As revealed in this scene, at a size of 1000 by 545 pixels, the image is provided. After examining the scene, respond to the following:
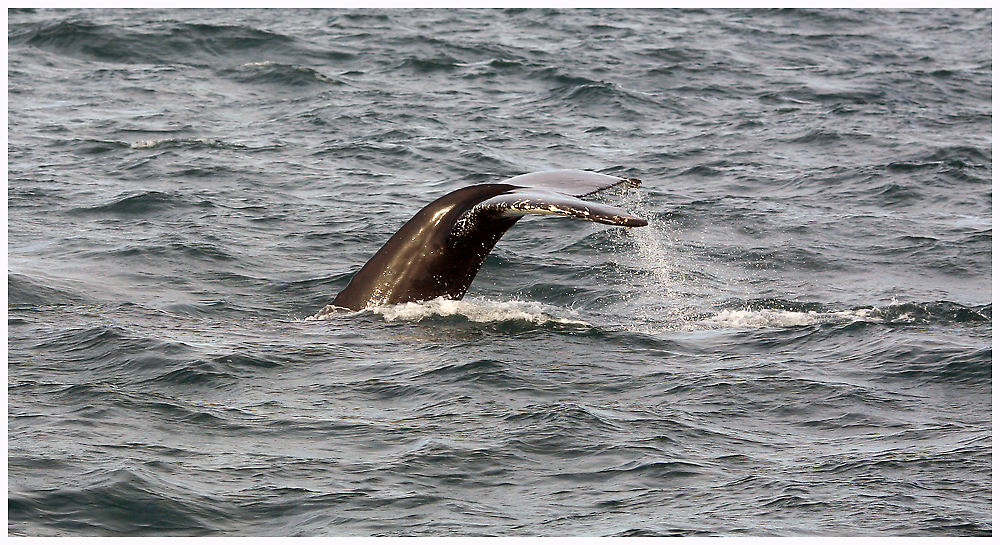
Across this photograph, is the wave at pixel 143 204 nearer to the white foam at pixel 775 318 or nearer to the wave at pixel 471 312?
the wave at pixel 471 312

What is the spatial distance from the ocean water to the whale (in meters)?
0.24

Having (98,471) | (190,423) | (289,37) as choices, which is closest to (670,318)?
(190,423)

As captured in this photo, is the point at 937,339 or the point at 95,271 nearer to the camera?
the point at 937,339

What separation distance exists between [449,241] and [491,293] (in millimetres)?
2164

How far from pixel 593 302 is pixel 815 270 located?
120 inches

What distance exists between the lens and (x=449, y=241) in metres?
11.9

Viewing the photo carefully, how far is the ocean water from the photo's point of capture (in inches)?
339

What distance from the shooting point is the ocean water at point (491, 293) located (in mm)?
Result: 8602

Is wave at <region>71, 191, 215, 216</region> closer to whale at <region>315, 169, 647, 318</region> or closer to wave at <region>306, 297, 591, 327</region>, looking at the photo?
wave at <region>306, 297, 591, 327</region>

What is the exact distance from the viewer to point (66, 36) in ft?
90.0

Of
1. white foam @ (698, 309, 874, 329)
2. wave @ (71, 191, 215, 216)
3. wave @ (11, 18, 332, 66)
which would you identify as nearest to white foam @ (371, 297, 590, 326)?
white foam @ (698, 309, 874, 329)

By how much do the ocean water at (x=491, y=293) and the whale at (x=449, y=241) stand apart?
9.4 inches

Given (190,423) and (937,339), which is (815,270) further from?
(190,423)
